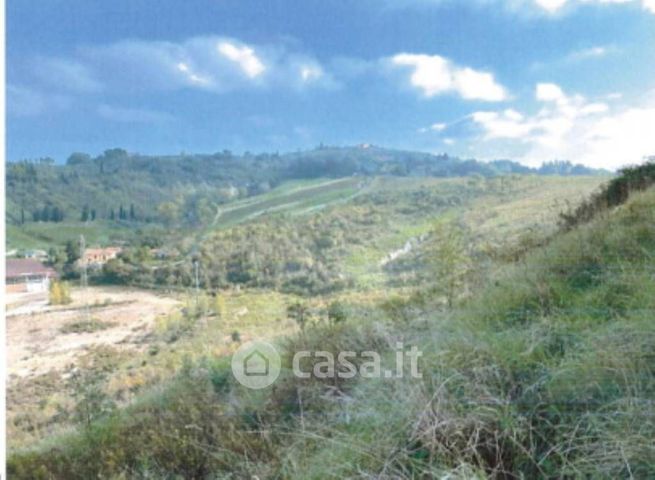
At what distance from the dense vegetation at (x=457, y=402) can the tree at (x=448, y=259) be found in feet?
0.75

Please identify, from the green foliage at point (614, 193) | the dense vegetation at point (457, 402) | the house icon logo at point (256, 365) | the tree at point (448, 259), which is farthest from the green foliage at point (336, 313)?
the green foliage at point (614, 193)

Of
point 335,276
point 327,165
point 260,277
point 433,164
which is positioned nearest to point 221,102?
point 327,165

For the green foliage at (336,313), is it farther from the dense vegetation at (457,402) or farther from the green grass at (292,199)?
the green grass at (292,199)

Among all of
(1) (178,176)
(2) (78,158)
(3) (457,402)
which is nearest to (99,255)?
(2) (78,158)

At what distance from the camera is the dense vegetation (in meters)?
0.91

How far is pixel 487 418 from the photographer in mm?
989

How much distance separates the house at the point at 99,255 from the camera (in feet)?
8.62

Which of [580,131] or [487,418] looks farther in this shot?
[580,131]

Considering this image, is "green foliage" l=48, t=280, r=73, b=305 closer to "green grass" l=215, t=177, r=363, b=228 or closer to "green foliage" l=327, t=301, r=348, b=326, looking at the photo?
"green grass" l=215, t=177, r=363, b=228

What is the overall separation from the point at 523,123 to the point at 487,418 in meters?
2.27

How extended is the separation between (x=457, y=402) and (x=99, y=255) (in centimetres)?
251

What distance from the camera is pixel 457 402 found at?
1040mm

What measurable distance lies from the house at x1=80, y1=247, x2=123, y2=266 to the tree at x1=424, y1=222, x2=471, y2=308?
2.15 meters

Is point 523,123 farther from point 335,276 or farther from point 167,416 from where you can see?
point 167,416
